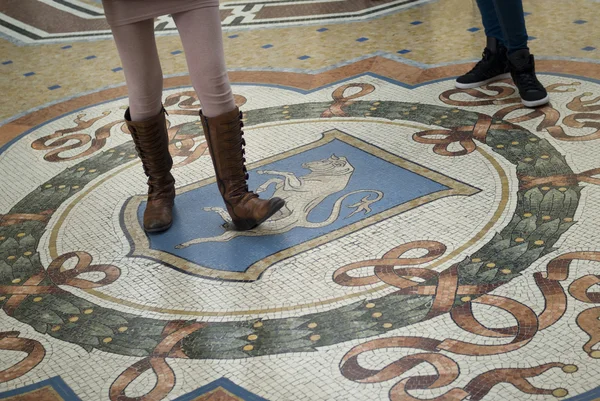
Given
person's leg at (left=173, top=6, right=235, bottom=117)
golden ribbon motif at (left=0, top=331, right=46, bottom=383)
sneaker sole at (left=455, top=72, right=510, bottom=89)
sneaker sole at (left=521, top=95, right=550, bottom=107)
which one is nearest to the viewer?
golden ribbon motif at (left=0, top=331, right=46, bottom=383)

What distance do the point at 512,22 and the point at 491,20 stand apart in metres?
0.24

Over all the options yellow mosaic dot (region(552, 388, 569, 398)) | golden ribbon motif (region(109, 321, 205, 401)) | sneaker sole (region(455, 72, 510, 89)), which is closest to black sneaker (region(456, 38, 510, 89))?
sneaker sole (region(455, 72, 510, 89))

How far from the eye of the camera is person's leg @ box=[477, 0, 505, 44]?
347cm

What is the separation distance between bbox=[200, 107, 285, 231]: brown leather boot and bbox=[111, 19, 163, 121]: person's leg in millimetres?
191

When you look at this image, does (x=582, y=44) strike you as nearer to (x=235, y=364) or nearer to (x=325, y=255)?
(x=325, y=255)

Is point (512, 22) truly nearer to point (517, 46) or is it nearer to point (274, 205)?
point (517, 46)

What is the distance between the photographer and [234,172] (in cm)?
248

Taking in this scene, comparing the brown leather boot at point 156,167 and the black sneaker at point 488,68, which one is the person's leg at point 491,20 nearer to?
the black sneaker at point 488,68

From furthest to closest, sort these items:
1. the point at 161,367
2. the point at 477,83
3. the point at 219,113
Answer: the point at 477,83 → the point at 219,113 → the point at 161,367

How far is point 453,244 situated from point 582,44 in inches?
73.0

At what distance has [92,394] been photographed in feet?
6.16

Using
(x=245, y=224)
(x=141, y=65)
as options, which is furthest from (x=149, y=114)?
(x=245, y=224)

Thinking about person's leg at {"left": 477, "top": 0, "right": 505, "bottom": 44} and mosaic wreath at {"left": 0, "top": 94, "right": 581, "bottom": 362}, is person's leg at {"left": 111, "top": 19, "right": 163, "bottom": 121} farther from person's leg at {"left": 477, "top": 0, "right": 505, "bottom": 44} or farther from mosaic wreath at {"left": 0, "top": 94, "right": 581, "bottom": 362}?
person's leg at {"left": 477, "top": 0, "right": 505, "bottom": 44}

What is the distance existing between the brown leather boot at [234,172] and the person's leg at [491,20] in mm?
1470
